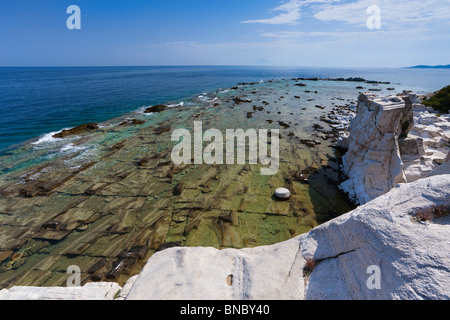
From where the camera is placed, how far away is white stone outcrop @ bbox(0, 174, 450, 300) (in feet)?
11.5

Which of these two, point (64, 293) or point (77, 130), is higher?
point (77, 130)

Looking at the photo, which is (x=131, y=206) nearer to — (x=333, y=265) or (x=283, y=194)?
(x=283, y=194)

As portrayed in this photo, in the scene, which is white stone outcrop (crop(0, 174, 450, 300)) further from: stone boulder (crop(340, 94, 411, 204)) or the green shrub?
the green shrub

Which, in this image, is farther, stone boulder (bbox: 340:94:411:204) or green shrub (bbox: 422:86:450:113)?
green shrub (bbox: 422:86:450:113)

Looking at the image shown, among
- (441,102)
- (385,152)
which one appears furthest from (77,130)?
(441,102)

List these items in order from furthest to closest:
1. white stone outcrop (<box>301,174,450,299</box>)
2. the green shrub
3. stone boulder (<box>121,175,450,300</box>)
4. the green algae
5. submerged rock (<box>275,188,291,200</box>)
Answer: the green shrub
submerged rock (<box>275,188,291,200</box>)
the green algae
stone boulder (<box>121,175,450,300</box>)
white stone outcrop (<box>301,174,450,299</box>)

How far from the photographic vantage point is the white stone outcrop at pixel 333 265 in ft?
11.5

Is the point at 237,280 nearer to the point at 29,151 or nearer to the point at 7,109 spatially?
the point at 29,151

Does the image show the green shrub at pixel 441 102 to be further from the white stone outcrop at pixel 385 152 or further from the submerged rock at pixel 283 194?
the submerged rock at pixel 283 194

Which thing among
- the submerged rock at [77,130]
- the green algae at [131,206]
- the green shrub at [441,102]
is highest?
the green shrub at [441,102]

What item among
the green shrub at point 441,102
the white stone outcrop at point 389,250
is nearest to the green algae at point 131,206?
the white stone outcrop at point 389,250

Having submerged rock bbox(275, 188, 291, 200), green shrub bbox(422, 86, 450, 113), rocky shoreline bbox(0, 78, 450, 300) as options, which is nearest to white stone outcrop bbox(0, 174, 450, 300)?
rocky shoreline bbox(0, 78, 450, 300)

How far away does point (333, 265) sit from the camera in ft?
15.0
